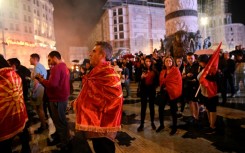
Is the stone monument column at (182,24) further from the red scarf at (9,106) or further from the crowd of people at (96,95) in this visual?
the red scarf at (9,106)

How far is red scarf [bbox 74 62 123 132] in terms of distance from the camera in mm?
3002

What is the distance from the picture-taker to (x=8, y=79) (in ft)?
11.5

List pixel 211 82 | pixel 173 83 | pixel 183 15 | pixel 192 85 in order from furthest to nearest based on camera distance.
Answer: pixel 183 15, pixel 192 85, pixel 173 83, pixel 211 82

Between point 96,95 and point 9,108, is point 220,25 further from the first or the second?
point 9,108

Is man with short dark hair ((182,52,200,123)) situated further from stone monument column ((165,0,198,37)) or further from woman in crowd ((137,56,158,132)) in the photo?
stone monument column ((165,0,198,37))

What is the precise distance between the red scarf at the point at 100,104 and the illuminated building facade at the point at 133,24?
195ft

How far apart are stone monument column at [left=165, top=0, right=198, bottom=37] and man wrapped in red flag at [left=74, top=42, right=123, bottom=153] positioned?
615 inches

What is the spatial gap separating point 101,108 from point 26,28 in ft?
224

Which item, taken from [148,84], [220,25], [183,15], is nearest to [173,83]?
[148,84]

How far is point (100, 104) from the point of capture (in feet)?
9.85

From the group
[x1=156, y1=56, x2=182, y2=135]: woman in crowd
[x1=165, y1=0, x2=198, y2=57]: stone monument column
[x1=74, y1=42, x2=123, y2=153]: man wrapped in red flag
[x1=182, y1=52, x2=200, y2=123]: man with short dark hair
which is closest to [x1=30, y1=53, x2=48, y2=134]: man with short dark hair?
→ [x1=156, y1=56, x2=182, y2=135]: woman in crowd

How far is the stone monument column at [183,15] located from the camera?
1741 centimetres

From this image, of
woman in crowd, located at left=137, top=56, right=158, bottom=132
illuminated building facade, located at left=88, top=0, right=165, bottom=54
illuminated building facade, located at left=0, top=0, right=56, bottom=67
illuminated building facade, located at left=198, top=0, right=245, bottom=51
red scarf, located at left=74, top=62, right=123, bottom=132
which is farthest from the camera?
illuminated building facade, located at left=198, top=0, right=245, bottom=51

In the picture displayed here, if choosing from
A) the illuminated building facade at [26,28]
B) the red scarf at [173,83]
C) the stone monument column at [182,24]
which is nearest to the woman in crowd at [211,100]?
the red scarf at [173,83]
